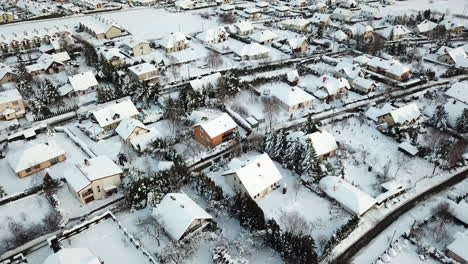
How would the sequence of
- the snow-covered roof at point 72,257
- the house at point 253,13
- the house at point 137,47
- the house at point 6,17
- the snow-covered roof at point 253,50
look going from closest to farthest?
1. the snow-covered roof at point 72,257
2. the snow-covered roof at point 253,50
3. the house at point 137,47
4. the house at point 6,17
5. the house at point 253,13

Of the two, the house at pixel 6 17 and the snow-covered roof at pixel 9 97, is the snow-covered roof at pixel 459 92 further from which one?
the house at pixel 6 17

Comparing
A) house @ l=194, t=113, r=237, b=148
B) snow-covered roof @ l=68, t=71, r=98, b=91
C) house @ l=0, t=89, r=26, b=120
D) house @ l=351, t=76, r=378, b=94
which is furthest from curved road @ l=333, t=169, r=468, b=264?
house @ l=0, t=89, r=26, b=120

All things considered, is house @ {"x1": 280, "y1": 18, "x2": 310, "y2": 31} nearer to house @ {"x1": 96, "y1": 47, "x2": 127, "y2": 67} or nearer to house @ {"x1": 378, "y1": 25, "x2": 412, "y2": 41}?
house @ {"x1": 378, "y1": 25, "x2": 412, "y2": 41}

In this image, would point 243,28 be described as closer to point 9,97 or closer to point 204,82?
point 204,82

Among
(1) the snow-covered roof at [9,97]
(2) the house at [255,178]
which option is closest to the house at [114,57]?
(1) the snow-covered roof at [9,97]

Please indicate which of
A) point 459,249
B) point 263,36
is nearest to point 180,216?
point 459,249

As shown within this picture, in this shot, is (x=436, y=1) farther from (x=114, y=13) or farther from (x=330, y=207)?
(x=330, y=207)

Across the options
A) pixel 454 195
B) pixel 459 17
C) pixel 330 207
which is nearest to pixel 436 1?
pixel 459 17
